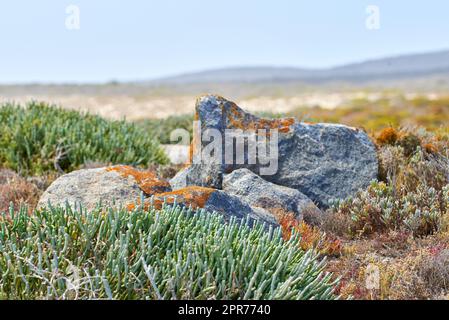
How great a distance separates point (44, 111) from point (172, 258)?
9042 mm

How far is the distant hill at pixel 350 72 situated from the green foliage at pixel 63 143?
122 m

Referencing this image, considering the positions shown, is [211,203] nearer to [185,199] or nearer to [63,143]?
[185,199]

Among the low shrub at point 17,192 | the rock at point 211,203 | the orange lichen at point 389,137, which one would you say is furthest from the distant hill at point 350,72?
the rock at point 211,203

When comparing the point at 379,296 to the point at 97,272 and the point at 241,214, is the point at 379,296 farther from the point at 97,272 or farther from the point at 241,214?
the point at 97,272

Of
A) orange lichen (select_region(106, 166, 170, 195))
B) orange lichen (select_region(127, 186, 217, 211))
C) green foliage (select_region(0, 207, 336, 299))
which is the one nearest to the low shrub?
orange lichen (select_region(106, 166, 170, 195))

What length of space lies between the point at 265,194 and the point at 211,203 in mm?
1415

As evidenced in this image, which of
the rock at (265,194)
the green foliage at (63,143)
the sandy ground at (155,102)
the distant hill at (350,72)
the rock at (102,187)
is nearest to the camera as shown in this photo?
the rock at (102,187)

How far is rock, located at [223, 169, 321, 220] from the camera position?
24.0ft

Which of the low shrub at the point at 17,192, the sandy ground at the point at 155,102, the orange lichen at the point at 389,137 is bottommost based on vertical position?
the sandy ground at the point at 155,102

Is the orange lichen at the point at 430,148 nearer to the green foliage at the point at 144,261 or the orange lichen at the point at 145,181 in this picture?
the orange lichen at the point at 145,181

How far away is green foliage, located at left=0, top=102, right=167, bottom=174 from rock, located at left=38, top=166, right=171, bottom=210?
8.76 ft

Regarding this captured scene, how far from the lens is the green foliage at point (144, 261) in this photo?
4.48 metres

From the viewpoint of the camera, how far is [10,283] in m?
4.72

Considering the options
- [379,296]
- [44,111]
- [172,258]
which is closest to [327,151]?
[379,296]
